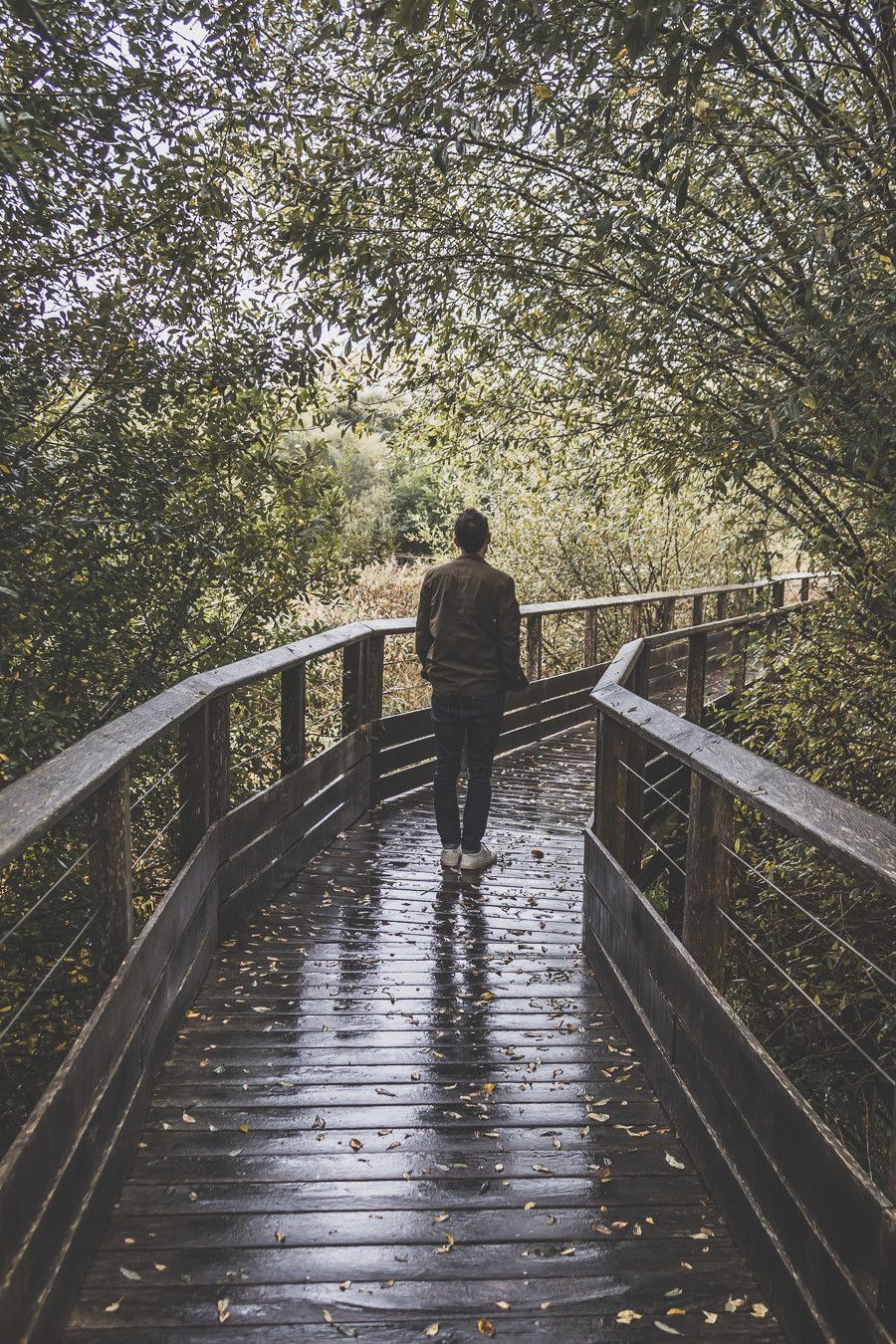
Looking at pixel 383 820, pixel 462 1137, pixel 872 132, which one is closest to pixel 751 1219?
pixel 462 1137

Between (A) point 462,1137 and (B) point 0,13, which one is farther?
(B) point 0,13

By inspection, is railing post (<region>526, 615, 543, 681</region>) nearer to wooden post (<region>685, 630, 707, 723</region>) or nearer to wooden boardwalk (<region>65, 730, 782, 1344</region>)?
wooden post (<region>685, 630, 707, 723</region>)

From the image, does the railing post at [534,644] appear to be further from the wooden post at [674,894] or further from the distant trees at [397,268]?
the wooden post at [674,894]

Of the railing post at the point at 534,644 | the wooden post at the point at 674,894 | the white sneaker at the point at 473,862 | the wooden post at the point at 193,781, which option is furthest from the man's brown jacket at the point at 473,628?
the railing post at the point at 534,644

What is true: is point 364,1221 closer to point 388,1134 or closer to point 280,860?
point 388,1134

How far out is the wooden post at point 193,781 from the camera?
383 cm

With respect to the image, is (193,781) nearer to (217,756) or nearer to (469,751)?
(217,756)

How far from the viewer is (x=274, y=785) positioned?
16.1 feet

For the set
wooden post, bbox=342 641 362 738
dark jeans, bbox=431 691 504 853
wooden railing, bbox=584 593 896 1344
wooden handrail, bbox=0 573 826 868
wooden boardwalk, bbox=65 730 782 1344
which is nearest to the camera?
wooden railing, bbox=584 593 896 1344

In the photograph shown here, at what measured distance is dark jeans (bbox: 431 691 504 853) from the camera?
544 cm

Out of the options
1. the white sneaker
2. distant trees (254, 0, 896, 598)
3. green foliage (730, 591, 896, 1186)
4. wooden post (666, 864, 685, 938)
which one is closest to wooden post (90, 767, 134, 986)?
distant trees (254, 0, 896, 598)

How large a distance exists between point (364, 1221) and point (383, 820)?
432cm

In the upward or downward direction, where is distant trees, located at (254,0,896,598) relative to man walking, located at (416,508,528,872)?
upward

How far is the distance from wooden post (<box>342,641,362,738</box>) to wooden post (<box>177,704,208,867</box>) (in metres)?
2.82
